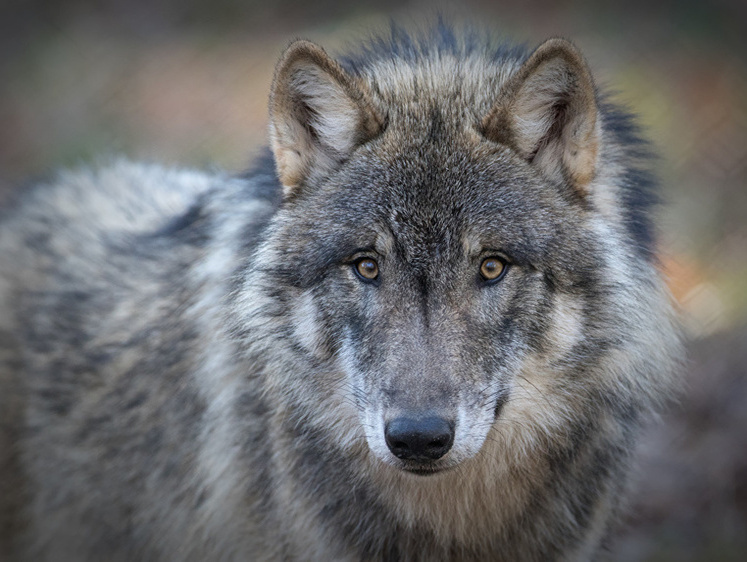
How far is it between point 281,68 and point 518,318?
133 centimetres

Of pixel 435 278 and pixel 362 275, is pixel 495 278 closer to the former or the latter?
pixel 435 278

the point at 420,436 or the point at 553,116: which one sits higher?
the point at 553,116

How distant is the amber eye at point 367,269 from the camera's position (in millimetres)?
3064

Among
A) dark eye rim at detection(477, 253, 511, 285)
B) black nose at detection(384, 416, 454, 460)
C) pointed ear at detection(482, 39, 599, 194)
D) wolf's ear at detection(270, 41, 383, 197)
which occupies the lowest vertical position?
black nose at detection(384, 416, 454, 460)

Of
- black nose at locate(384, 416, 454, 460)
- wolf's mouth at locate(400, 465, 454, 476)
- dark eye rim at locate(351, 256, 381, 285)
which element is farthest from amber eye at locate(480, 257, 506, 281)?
wolf's mouth at locate(400, 465, 454, 476)

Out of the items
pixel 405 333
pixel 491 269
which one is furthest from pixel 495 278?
pixel 405 333

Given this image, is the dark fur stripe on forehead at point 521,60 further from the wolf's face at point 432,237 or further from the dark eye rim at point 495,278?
the dark eye rim at point 495,278

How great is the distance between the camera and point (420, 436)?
2643 mm

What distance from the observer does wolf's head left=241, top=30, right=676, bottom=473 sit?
2.89 meters

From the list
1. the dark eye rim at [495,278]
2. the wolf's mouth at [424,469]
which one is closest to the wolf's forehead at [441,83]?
the dark eye rim at [495,278]

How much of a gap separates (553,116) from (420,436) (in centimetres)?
139

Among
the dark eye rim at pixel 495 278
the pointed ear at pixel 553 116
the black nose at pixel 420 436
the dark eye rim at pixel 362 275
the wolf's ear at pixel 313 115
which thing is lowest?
the black nose at pixel 420 436

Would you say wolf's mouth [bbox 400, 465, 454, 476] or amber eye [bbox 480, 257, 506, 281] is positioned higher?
amber eye [bbox 480, 257, 506, 281]

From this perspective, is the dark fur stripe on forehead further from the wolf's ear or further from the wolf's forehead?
the wolf's ear
